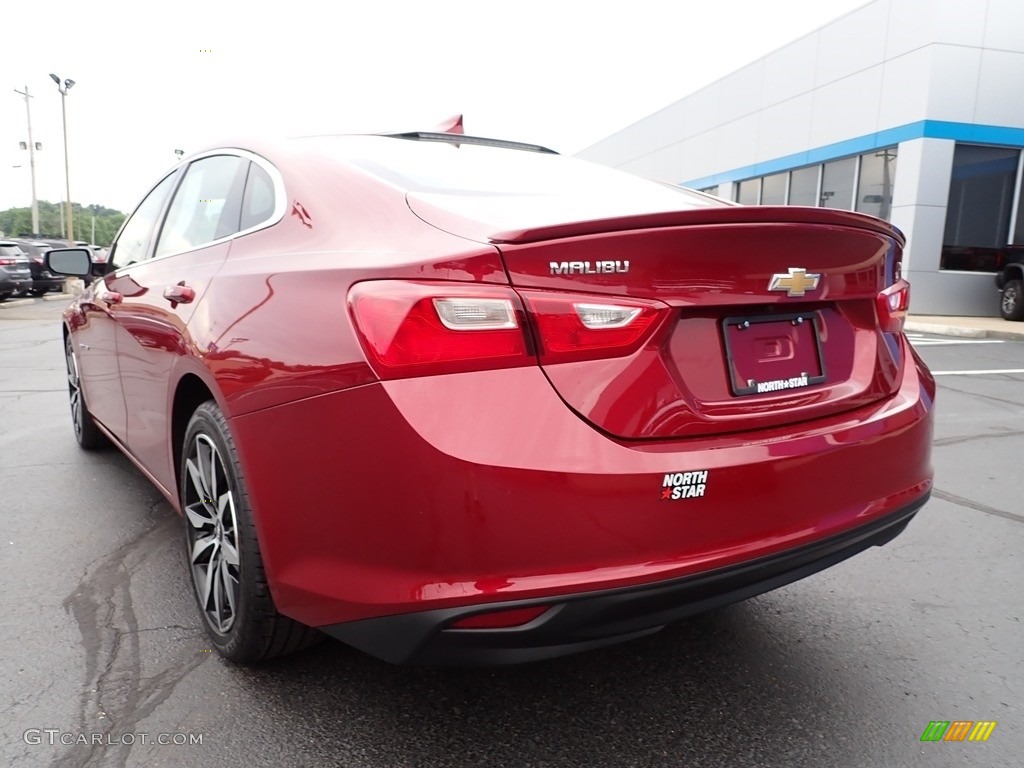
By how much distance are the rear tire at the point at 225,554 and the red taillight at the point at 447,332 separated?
27.3 inches

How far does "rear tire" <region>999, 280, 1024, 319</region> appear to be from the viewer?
1473 centimetres

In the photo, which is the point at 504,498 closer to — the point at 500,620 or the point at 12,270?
the point at 500,620

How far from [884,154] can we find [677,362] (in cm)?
1759

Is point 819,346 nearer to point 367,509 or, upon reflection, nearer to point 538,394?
point 538,394

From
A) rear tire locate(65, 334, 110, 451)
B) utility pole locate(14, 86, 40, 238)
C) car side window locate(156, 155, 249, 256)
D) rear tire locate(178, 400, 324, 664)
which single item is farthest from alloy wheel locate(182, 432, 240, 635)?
utility pole locate(14, 86, 40, 238)

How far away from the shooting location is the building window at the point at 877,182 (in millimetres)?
16562

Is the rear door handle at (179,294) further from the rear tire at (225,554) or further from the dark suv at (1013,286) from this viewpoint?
the dark suv at (1013,286)

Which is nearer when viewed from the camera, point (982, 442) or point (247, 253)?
point (247, 253)

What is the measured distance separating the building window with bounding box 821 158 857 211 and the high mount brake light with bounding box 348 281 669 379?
58.6ft

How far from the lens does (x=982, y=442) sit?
512 cm

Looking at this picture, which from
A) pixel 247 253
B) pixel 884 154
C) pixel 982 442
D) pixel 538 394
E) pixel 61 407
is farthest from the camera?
pixel 884 154

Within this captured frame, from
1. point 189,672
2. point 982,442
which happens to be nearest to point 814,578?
point 189,672

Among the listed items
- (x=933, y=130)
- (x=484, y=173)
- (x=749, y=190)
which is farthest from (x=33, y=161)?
(x=484, y=173)

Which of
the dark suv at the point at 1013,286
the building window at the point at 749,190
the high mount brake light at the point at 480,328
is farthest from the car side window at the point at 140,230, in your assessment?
the building window at the point at 749,190
